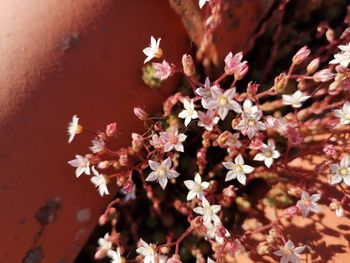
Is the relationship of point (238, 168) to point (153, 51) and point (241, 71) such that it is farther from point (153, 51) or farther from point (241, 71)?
point (153, 51)

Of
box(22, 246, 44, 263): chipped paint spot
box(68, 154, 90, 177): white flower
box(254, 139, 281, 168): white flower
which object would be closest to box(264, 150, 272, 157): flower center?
box(254, 139, 281, 168): white flower

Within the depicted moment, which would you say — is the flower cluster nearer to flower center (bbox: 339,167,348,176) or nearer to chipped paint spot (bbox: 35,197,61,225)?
flower center (bbox: 339,167,348,176)

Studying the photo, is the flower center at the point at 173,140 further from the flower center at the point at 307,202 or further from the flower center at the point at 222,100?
the flower center at the point at 307,202

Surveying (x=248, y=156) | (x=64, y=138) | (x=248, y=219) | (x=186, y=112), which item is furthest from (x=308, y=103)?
(x=64, y=138)

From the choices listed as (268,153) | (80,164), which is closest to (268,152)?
(268,153)

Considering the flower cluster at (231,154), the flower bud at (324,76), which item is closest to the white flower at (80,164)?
the flower cluster at (231,154)

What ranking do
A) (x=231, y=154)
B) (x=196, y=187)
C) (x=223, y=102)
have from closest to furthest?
(x=223, y=102) < (x=196, y=187) < (x=231, y=154)
